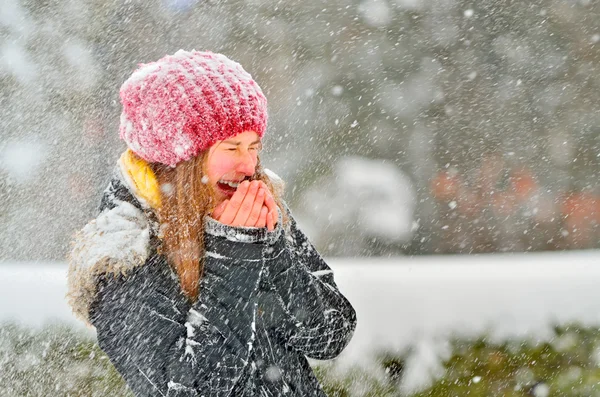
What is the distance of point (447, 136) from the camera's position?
719cm

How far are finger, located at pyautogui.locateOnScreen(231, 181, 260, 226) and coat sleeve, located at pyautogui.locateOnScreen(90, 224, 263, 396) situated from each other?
0.03 meters

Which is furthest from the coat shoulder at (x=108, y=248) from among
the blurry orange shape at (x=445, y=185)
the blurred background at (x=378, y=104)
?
the blurry orange shape at (x=445, y=185)

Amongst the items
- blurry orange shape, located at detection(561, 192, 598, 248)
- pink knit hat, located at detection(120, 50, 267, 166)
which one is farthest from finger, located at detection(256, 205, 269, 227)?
blurry orange shape, located at detection(561, 192, 598, 248)

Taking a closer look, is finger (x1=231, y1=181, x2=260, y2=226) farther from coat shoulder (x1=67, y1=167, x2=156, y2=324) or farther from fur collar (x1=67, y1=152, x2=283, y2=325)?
coat shoulder (x1=67, y1=167, x2=156, y2=324)

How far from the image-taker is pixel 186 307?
1.44 m

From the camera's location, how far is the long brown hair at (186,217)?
145cm

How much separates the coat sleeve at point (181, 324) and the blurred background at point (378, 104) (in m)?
5.23

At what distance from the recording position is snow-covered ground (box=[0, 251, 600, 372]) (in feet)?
10.5

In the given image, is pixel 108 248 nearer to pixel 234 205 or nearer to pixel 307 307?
pixel 234 205

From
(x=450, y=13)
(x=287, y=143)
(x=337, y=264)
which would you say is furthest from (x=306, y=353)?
(x=450, y=13)

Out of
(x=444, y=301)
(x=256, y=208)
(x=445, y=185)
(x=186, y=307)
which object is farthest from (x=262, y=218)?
(x=445, y=185)

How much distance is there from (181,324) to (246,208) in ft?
0.95

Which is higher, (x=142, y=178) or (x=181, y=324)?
(x=142, y=178)

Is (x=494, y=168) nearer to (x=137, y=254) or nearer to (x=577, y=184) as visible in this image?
(x=577, y=184)
